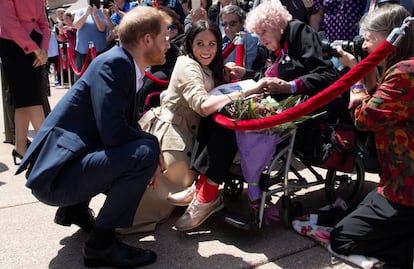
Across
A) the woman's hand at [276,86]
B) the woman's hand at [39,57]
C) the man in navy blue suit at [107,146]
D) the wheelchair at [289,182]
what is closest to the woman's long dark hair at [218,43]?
the woman's hand at [276,86]

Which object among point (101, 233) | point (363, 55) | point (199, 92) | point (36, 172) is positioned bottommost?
point (101, 233)

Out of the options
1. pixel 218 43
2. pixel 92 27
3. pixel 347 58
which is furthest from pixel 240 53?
pixel 92 27

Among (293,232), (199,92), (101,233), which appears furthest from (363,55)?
(101,233)

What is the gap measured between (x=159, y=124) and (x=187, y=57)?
502 millimetres

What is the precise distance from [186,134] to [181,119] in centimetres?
11

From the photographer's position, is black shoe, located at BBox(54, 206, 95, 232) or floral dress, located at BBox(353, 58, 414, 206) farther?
black shoe, located at BBox(54, 206, 95, 232)

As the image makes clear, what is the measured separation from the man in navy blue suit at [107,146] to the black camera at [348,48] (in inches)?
40.8

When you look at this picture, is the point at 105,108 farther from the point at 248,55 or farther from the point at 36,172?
the point at 248,55

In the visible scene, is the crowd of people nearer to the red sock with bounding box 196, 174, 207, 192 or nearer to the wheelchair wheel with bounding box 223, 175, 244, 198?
the red sock with bounding box 196, 174, 207, 192

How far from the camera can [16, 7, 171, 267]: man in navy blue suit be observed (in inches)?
93.5

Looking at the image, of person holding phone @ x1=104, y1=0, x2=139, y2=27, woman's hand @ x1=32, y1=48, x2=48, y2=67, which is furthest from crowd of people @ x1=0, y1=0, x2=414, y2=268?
person holding phone @ x1=104, y1=0, x2=139, y2=27

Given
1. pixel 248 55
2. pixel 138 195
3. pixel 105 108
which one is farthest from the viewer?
pixel 248 55

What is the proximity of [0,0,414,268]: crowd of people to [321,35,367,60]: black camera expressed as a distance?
4 centimetres

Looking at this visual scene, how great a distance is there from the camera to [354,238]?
2555 millimetres
